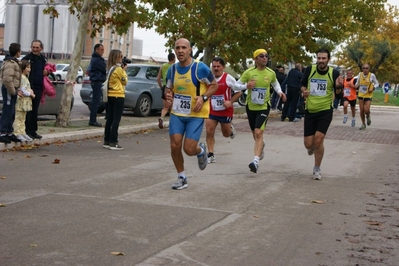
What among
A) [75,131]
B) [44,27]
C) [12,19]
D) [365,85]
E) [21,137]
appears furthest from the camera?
[12,19]

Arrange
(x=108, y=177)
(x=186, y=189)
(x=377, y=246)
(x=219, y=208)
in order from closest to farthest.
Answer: (x=377, y=246)
(x=219, y=208)
(x=186, y=189)
(x=108, y=177)

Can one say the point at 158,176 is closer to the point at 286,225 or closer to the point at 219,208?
the point at 219,208

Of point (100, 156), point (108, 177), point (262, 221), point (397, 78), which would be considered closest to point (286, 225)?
point (262, 221)

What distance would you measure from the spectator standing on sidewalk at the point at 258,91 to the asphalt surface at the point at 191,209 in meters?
0.68

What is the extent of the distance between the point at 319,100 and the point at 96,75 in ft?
28.6

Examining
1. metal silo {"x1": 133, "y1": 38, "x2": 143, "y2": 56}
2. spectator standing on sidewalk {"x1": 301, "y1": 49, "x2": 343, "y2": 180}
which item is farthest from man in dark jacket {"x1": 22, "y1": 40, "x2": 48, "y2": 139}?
metal silo {"x1": 133, "y1": 38, "x2": 143, "y2": 56}

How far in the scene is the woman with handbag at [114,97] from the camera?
49.3 ft

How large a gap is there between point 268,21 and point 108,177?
1818 cm

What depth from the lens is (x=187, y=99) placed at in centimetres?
1014

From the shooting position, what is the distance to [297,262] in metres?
6.50

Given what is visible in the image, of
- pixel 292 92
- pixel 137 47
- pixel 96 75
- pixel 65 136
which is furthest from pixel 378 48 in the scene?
pixel 137 47

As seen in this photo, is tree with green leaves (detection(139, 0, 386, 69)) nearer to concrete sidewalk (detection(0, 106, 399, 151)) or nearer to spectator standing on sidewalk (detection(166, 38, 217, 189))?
concrete sidewalk (detection(0, 106, 399, 151))

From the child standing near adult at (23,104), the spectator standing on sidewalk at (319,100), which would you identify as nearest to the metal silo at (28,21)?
the child standing near adult at (23,104)

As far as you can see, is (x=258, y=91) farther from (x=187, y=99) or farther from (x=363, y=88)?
(x=363, y=88)
